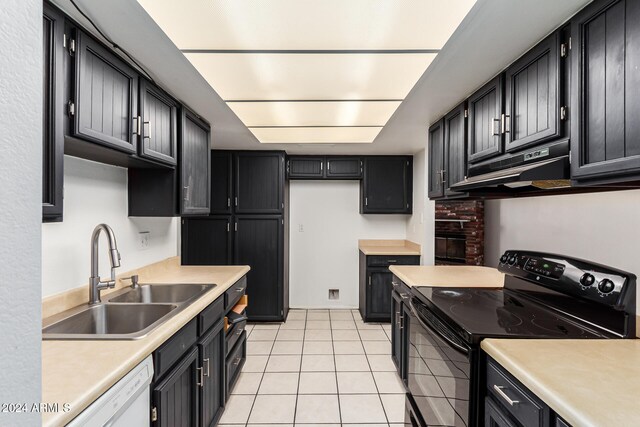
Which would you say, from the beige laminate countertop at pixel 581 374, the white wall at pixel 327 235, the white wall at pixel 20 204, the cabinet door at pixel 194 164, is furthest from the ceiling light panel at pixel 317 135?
the white wall at pixel 20 204

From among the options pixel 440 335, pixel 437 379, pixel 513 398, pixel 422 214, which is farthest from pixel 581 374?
pixel 422 214

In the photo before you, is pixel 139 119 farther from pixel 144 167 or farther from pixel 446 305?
pixel 446 305

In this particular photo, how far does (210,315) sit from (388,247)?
119 inches

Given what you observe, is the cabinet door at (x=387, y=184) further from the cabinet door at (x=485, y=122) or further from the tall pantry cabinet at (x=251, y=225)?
the cabinet door at (x=485, y=122)

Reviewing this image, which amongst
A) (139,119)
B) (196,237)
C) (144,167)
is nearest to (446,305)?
(139,119)

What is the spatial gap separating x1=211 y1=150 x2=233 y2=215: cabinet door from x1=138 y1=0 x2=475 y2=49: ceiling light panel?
263 cm

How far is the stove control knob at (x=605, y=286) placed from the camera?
4.22 ft

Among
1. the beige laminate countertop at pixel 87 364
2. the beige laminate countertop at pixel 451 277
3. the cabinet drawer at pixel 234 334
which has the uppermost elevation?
the beige laminate countertop at pixel 451 277

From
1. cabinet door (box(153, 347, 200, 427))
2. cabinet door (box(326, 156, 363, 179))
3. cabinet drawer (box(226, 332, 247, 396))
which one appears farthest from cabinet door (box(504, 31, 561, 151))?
cabinet door (box(326, 156, 363, 179))

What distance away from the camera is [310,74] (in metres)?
1.70

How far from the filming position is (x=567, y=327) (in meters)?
1.39

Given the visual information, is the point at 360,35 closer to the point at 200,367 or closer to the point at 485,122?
the point at 485,122

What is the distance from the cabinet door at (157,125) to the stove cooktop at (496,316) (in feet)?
5.96

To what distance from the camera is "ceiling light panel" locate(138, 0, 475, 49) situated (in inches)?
45.9
